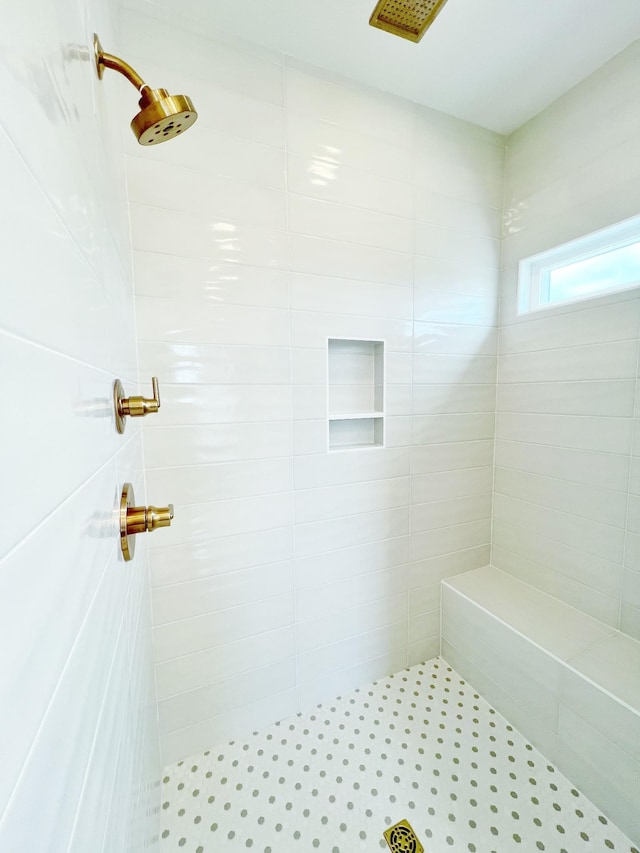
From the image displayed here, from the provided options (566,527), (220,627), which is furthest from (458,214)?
(220,627)

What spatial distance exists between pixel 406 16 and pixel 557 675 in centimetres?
233

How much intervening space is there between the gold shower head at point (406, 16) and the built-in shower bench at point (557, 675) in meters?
2.23

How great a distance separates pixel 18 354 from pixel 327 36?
1598mm

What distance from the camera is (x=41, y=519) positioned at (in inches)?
11.1

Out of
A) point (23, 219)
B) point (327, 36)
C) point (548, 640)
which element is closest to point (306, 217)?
point (327, 36)

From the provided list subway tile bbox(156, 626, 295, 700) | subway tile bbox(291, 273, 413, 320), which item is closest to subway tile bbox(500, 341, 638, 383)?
subway tile bbox(291, 273, 413, 320)

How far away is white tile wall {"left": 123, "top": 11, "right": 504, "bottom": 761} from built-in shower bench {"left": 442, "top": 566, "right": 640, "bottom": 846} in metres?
0.23

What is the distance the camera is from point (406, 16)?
1.08 metres

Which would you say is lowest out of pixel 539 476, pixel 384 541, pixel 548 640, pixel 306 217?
pixel 548 640

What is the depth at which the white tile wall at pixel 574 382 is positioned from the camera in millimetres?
1266

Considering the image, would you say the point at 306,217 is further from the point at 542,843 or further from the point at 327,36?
the point at 542,843

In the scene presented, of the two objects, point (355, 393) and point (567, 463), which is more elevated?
point (355, 393)

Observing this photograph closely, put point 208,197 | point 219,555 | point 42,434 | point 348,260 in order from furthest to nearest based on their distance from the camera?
1. point 348,260
2. point 219,555
3. point 208,197
4. point 42,434

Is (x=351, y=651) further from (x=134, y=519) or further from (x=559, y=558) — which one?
(x=134, y=519)
